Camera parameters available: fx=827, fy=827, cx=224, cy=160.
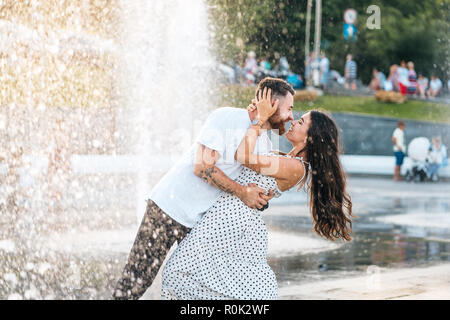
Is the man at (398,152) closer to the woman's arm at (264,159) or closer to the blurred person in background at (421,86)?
the woman's arm at (264,159)

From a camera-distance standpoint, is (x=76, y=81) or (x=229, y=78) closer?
(x=76, y=81)

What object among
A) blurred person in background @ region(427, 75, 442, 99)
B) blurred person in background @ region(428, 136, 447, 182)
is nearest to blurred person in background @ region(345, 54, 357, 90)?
blurred person in background @ region(427, 75, 442, 99)

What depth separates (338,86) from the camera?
1622 inches

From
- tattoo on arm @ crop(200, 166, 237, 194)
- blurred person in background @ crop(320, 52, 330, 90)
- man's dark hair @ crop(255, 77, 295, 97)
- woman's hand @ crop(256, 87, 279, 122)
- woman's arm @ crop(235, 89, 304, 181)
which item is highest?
man's dark hair @ crop(255, 77, 295, 97)

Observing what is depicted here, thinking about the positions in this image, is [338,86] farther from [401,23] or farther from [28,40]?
[28,40]

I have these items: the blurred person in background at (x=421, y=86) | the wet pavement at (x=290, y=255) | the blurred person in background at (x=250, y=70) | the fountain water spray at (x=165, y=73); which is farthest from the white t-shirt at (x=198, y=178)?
the blurred person in background at (x=421, y=86)

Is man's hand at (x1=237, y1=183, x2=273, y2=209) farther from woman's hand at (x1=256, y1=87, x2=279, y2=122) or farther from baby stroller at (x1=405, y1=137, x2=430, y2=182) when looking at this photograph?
baby stroller at (x1=405, y1=137, x2=430, y2=182)

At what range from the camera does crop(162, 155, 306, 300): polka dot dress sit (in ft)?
12.7

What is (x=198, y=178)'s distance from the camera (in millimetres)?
4035

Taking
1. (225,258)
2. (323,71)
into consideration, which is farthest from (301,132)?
(323,71)

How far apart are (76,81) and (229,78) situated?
6117 millimetres

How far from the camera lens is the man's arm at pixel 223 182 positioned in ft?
12.7
